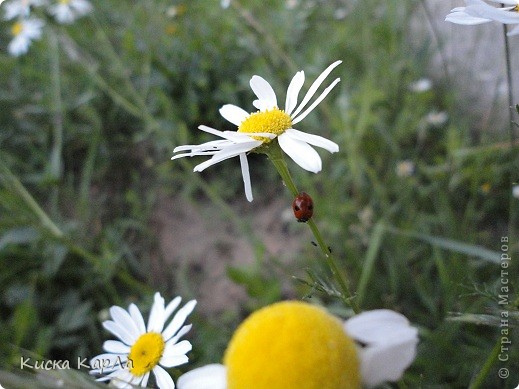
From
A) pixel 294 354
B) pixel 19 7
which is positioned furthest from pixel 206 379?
pixel 19 7

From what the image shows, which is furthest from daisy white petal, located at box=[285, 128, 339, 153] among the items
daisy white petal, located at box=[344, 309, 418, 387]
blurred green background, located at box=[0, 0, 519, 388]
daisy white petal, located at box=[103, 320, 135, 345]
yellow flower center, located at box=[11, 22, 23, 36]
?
yellow flower center, located at box=[11, 22, 23, 36]

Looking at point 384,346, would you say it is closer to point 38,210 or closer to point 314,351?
point 314,351

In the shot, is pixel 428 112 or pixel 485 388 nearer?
pixel 485 388

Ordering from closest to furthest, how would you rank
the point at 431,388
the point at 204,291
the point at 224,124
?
the point at 431,388 < the point at 204,291 < the point at 224,124

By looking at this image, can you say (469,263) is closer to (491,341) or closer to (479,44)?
(491,341)

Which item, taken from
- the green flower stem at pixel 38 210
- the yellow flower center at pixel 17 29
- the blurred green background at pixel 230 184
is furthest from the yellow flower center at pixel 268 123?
the yellow flower center at pixel 17 29

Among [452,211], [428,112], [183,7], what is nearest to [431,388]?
[452,211]

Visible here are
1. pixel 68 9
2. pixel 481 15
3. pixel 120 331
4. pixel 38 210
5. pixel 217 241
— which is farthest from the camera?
pixel 68 9
